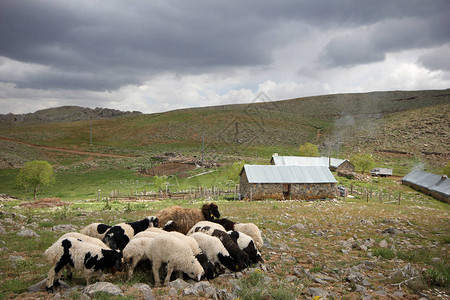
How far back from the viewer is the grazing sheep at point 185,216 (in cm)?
1095

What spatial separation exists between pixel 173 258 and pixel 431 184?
4701cm

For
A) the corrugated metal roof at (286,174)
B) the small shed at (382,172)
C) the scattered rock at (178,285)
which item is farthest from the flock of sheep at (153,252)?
the small shed at (382,172)

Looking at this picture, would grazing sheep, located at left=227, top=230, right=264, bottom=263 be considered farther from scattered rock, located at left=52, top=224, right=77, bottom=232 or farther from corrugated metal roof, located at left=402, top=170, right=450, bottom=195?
corrugated metal roof, located at left=402, top=170, right=450, bottom=195

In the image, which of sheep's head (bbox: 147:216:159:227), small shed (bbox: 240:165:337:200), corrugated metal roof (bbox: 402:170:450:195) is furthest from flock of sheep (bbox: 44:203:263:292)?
corrugated metal roof (bbox: 402:170:450:195)

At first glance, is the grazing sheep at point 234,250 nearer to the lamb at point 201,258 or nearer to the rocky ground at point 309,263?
the rocky ground at point 309,263

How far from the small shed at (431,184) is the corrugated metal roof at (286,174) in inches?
676

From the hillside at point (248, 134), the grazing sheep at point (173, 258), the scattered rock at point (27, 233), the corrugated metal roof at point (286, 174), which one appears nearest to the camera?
the grazing sheep at point (173, 258)

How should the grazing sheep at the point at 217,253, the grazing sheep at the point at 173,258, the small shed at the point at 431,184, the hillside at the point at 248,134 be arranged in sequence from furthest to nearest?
the hillside at the point at 248,134, the small shed at the point at 431,184, the grazing sheep at the point at 217,253, the grazing sheep at the point at 173,258

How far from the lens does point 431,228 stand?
14.4 metres

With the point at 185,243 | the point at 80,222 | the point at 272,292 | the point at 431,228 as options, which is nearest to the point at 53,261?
the point at 185,243

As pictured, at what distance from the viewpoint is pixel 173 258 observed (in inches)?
286

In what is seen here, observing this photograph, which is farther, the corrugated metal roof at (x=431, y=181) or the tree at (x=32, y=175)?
the corrugated metal roof at (x=431, y=181)

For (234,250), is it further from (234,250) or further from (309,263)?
(309,263)

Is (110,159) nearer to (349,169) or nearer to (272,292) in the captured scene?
(349,169)
